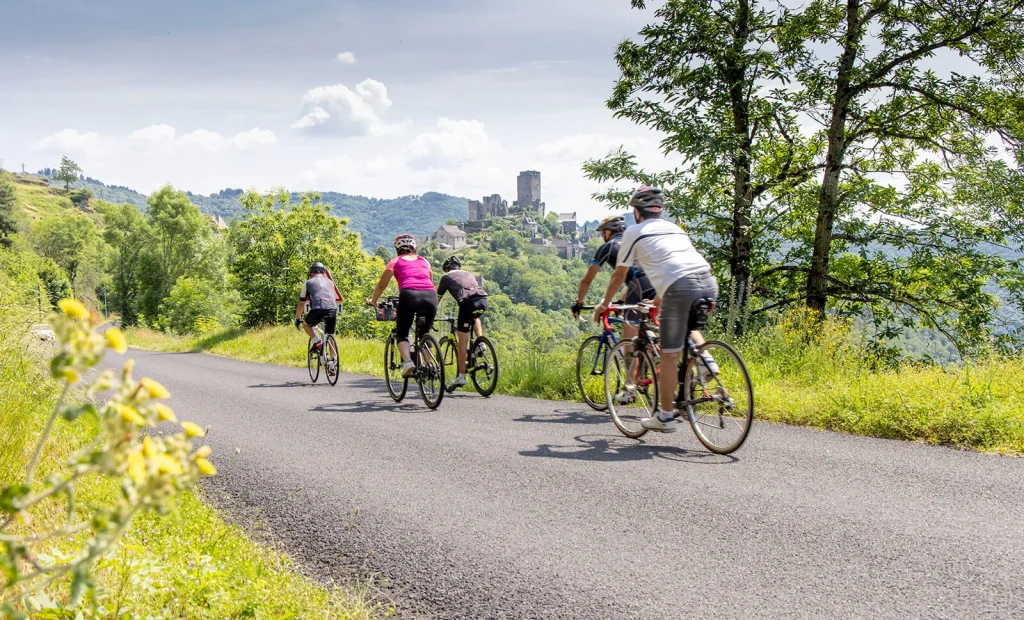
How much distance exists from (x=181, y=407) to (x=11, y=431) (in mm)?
4823

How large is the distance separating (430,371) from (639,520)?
4.84 metres

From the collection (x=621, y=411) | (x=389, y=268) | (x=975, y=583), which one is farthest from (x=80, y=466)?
(x=389, y=268)

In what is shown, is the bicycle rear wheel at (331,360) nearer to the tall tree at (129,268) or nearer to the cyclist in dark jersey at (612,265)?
the cyclist in dark jersey at (612,265)

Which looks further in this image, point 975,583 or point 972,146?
point 972,146

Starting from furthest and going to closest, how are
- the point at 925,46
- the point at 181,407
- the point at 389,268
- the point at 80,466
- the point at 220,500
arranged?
the point at 925,46, the point at 181,407, the point at 389,268, the point at 220,500, the point at 80,466

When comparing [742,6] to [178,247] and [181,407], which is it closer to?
[181,407]

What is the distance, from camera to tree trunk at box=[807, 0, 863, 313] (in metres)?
11.9

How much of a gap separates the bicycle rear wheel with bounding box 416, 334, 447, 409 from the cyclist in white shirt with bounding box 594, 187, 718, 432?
126 inches

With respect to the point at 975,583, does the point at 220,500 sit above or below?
below

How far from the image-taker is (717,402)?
5363 millimetres

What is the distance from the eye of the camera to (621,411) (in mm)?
6852

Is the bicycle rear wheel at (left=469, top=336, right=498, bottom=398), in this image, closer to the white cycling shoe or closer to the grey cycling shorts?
the white cycling shoe

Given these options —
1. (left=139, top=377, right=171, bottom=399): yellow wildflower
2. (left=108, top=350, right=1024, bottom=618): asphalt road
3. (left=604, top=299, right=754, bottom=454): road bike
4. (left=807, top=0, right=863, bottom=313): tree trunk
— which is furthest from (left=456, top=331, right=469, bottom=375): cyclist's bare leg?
(left=139, top=377, right=171, bottom=399): yellow wildflower

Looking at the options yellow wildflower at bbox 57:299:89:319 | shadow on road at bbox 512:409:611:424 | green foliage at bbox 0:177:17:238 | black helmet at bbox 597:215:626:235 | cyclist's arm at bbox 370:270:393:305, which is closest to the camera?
yellow wildflower at bbox 57:299:89:319
